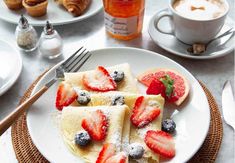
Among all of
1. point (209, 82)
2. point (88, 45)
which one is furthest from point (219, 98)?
point (88, 45)

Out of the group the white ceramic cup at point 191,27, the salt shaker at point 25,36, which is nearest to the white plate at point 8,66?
the salt shaker at point 25,36

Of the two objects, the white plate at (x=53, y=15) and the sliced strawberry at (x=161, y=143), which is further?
the white plate at (x=53, y=15)

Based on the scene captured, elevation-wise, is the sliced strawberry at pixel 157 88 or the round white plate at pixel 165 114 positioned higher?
the sliced strawberry at pixel 157 88

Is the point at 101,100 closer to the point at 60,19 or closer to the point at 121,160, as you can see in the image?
the point at 121,160

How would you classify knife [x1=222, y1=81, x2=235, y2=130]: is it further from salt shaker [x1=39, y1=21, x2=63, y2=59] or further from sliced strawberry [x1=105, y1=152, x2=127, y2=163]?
salt shaker [x1=39, y1=21, x2=63, y2=59]

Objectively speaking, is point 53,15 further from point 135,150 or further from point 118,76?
point 135,150

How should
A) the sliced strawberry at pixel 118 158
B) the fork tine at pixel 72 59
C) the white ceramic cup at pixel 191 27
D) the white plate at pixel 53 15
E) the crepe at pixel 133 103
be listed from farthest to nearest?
the white plate at pixel 53 15
the white ceramic cup at pixel 191 27
the fork tine at pixel 72 59
the crepe at pixel 133 103
the sliced strawberry at pixel 118 158

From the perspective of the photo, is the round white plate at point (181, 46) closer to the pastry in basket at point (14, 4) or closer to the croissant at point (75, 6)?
the croissant at point (75, 6)
